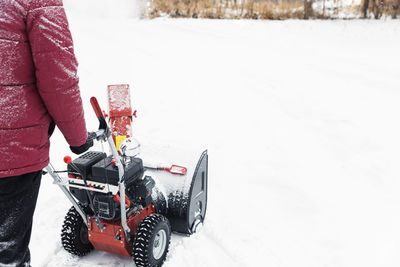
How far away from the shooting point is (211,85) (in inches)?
295

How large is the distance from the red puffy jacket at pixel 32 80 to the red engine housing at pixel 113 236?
917 mm

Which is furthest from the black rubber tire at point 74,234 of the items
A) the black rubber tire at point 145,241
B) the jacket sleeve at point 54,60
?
the jacket sleeve at point 54,60

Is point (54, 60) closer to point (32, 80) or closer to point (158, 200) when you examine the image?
point (32, 80)

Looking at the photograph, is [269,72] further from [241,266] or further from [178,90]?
[241,266]

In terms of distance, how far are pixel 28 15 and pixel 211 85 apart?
6.08m

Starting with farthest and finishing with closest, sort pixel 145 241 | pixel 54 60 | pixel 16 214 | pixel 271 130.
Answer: pixel 271 130 → pixel 145 241 → pixel 16 214 → pixel 54 60

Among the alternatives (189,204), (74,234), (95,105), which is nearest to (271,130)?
(189,204)

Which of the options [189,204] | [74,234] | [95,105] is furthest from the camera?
[189,204]

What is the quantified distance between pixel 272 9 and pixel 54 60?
35.9 ft

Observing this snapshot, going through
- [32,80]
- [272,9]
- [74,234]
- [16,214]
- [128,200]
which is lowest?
[74,234]

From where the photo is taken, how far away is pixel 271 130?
217 inches

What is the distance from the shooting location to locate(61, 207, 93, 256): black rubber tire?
2635 mm

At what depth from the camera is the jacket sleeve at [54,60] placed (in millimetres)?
1516

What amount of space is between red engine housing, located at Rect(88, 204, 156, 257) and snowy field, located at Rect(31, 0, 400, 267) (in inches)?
7.5
